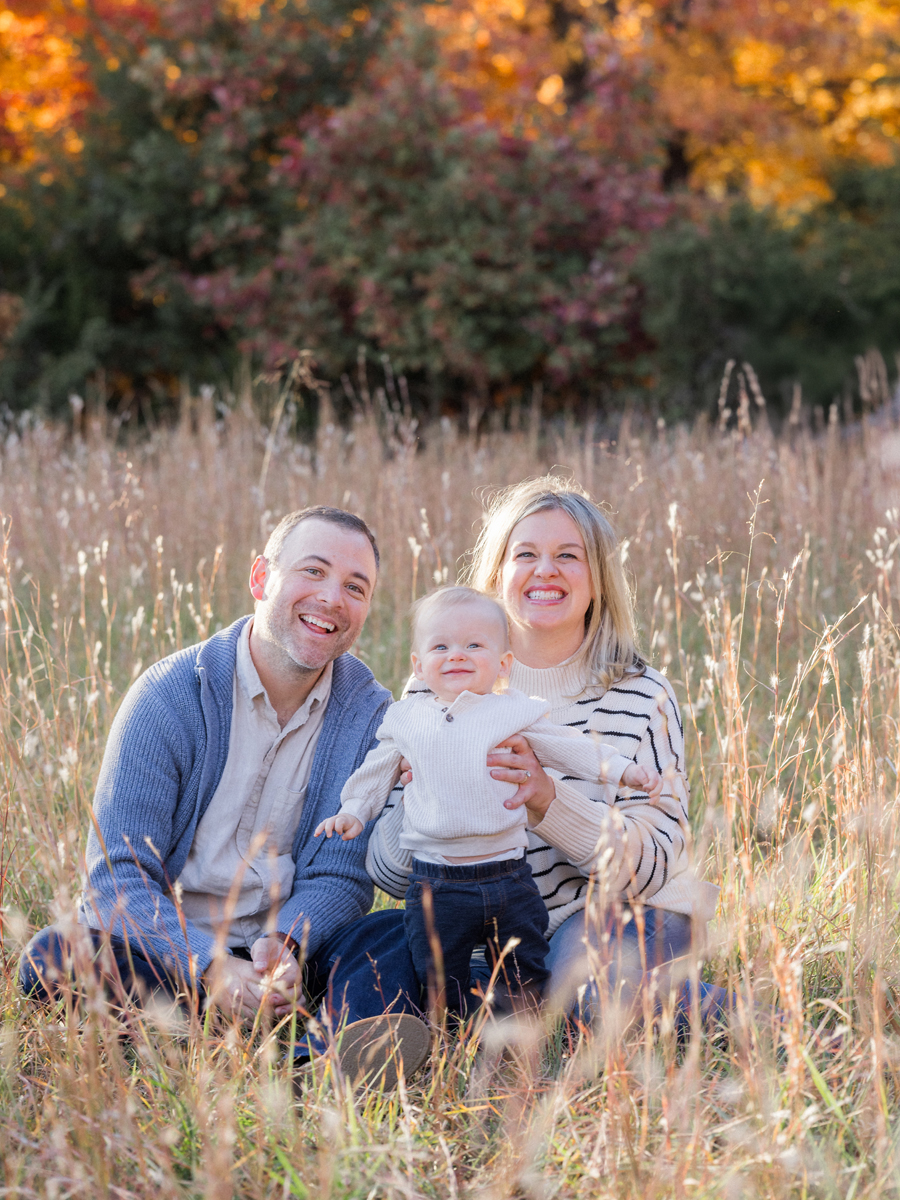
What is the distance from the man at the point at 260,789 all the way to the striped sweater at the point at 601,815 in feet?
0.51

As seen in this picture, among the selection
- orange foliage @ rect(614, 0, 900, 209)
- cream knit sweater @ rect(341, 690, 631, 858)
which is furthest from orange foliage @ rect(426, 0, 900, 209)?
cream knit sweater @ rect(341, 690, 631, 858)

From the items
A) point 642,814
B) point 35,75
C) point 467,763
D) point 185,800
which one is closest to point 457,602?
point 467,763

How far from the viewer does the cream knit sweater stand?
218 cm

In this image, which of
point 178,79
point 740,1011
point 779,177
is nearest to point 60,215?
point 178,79

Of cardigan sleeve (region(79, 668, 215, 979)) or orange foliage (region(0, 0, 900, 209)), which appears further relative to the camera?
orange foliage (region(0, 0, 900, 209))

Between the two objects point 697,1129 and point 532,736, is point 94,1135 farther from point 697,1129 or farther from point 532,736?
point 532,736

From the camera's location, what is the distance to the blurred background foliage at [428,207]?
9273 millimetres

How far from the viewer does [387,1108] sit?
201cm

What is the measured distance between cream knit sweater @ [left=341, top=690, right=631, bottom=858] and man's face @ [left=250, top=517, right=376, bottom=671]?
25 centimetres

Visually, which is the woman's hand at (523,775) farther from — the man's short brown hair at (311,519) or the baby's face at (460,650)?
the man's short brown hair at (311,519)

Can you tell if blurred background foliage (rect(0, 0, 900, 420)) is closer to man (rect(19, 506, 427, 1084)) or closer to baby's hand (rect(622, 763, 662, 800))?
man (rect(19, 506, 427, 1084))

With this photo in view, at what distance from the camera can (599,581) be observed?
2586mm

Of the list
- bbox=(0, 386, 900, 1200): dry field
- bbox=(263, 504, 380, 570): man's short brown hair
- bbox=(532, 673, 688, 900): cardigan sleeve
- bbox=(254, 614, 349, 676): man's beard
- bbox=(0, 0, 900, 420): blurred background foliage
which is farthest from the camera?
bbox=(0, 0, 900, 420): blurred background foliage

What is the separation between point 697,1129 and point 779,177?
487 inches
